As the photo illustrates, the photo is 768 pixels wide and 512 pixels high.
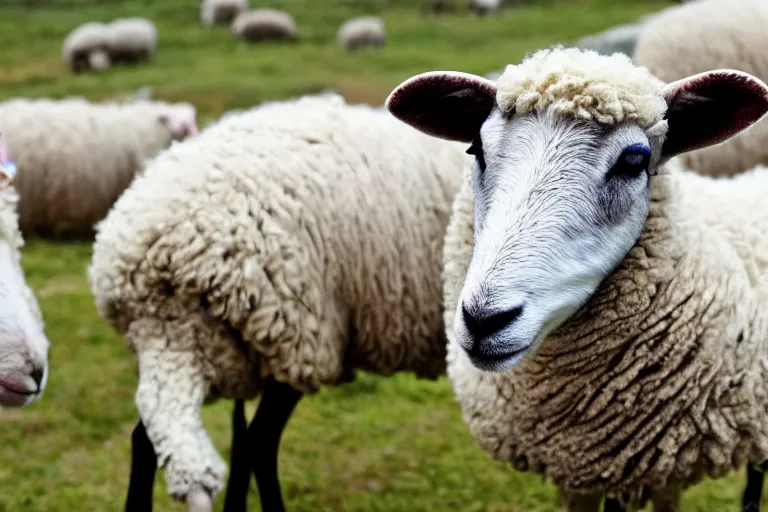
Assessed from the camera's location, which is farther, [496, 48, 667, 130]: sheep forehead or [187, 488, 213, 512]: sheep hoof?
[187, 488, 213, 512]: sheep hoof

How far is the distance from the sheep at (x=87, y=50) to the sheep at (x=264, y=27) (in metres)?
3.44

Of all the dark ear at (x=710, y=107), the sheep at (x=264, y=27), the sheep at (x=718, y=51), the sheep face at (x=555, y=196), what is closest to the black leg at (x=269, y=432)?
the sheep face at (x=555, y=196)

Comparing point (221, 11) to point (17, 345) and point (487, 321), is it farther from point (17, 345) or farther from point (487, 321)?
point (487, 321)

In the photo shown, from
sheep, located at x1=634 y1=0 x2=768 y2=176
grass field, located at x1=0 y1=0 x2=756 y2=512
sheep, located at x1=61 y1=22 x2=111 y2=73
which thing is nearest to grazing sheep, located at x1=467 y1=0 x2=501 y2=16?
sheep, located at x1=61 y1=22 x2=111 y2=73

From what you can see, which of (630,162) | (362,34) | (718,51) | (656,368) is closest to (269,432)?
(656,368)

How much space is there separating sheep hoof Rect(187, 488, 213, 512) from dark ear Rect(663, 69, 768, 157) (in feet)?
5.41

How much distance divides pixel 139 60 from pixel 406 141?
14004mm

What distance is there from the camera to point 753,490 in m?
3.30

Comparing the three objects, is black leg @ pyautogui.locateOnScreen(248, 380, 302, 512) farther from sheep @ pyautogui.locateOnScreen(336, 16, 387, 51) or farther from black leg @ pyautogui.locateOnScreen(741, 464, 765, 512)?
sheep @ pyautogui.locateOnScreen(336, 16, 387, 51)

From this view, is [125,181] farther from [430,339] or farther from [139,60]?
[139,60]

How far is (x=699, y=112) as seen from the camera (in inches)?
86.3

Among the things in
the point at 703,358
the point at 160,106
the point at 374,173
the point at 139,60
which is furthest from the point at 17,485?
the point at 139,60

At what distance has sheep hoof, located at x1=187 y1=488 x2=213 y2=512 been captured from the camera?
2613 millimetres

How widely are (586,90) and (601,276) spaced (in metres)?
0.45
